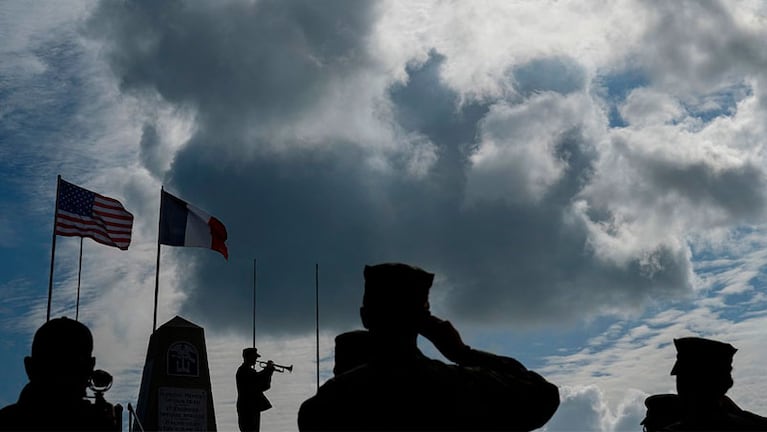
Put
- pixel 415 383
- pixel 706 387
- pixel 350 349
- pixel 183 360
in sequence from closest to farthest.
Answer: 1. pixel 415 383
2. pixel 350 349
3. pixel 706 387
4. pixel 183 360

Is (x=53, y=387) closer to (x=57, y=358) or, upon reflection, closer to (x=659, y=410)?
(x=57, y=358)

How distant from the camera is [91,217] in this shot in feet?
69.9

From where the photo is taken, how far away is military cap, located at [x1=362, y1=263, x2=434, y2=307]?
11.0 feet

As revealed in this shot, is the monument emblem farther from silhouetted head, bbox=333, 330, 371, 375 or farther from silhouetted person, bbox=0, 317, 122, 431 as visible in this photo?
silhouetted person, bbox=0, 317, 122, 431

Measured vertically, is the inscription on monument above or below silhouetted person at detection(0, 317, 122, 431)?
above

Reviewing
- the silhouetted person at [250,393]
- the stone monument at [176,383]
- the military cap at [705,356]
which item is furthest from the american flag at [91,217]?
the military cap at [705,356]

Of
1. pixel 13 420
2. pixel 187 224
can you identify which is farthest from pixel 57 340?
pixel 187 224

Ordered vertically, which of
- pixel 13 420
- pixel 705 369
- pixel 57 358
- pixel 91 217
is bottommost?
pixel 13 420

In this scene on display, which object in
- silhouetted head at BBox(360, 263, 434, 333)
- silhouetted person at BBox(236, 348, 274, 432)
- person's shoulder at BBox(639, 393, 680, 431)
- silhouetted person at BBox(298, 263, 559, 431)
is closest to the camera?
silhouetted person at BBox(298, 263, 559, 431)

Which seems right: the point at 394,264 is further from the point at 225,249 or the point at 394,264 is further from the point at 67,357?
the point at 225,249

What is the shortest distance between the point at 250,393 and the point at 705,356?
13.8m

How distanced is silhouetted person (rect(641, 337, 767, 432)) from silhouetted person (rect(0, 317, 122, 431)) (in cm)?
309

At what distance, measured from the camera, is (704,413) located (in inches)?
187

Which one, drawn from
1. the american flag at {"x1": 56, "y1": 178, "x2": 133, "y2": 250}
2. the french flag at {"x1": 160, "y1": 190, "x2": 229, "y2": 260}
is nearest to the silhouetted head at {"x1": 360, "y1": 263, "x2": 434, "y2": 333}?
the american flag at {"x1": 56, "y1": 178, "x2": 133, "y2": 250}
